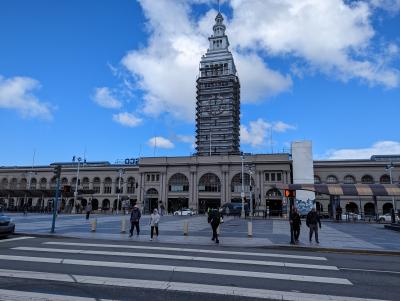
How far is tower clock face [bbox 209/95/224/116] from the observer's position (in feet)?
380

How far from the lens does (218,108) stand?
11612 cm

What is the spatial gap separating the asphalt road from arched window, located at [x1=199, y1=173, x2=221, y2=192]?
→ 7332 cm

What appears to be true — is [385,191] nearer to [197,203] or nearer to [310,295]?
[310,295]

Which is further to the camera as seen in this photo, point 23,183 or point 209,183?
point 23,183

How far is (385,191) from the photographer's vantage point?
134 ft

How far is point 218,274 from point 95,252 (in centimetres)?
551

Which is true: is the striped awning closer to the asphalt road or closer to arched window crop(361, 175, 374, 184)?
the asphalt road

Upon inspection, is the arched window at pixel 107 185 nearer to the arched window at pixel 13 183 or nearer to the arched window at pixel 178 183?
the arched window at pixel 178 183

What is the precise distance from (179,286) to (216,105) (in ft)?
362

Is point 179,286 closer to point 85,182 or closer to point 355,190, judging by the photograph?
point 355,190

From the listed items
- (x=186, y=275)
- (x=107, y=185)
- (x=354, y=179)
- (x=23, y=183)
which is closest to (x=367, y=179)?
(x=354, y=179)

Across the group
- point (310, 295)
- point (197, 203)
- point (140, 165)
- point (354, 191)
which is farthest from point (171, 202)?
point (310, 295)

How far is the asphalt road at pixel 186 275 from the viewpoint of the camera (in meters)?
A: 7.51

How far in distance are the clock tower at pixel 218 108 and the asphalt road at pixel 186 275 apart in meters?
97.8
